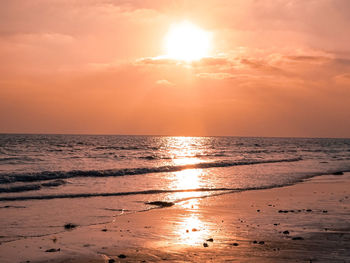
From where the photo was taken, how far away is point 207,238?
1178 centimetres

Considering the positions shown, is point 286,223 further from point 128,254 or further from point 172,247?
point 128,254

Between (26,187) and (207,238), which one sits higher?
A: (26,187)

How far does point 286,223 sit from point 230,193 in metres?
9.35

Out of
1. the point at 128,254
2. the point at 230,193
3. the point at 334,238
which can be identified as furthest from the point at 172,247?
the point at 230,193

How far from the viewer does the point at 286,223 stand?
1385cm

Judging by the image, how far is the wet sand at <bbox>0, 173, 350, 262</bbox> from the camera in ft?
32.7

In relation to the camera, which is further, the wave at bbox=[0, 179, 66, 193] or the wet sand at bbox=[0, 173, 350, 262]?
the wave at bbox=[0, 179, 66, 193]

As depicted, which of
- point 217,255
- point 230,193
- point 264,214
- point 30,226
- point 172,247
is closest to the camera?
point 217,255

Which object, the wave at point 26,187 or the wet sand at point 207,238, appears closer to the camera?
the wet sand at point 207,238

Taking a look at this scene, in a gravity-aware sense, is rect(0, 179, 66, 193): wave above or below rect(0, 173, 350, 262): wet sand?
above

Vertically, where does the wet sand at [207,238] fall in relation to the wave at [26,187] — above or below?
below

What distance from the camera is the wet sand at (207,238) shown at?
9969mm

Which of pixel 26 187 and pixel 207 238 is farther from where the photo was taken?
pixel 26 187

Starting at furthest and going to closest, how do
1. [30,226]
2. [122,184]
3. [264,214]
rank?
[122,184] → [264,214] → [30,226]
